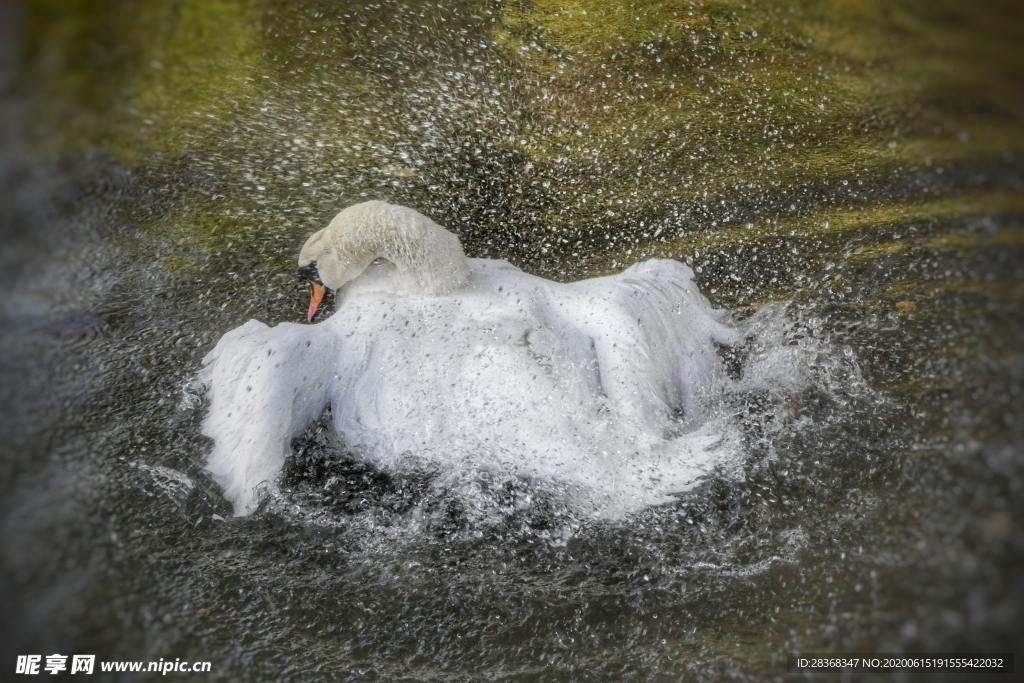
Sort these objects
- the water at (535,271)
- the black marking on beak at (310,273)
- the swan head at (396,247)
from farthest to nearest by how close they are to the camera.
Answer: the black marking on beak at (310,273) → the swan head at (396,247) → the water at (535,271)

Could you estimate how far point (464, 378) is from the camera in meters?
2.80

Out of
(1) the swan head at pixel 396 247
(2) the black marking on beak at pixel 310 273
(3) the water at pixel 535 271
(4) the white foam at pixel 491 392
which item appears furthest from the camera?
(2) the black marking on beak at pixel 310 273

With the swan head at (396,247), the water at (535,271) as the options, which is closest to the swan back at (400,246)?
the swan head at (396,247)

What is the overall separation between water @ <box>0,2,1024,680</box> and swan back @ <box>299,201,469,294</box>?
613 millimetres

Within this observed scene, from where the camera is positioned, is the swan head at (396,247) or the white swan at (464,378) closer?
the white swan at (464,378)

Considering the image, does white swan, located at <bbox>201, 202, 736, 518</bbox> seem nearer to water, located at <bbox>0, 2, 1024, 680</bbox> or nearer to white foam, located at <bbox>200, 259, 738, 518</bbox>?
white foam, located at <bbox>200, 259, 738, 518</bbox>

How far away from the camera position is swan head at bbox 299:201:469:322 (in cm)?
289

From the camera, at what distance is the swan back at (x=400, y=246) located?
289 centimetres

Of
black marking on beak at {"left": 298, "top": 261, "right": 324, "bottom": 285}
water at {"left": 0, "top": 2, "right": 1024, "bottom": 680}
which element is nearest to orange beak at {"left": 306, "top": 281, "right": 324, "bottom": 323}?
black marking on beak at {"left": 298, "top": 261, "right": 324, "bottom": 285}

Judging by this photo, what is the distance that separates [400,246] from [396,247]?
0.05 ft

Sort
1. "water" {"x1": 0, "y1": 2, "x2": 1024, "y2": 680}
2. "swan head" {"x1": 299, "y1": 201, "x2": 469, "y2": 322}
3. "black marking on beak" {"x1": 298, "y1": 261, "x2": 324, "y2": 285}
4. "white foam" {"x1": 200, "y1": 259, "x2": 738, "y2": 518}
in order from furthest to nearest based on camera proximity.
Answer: "black marking on beak" {"x1": 298, "y1": 261, "x2": 324, "y2": 285} → "swan head" {"x1": 299, "y1": 201, "x2": 469, "y2": 322} → "white foam" {"x1": 200, "y1": 259, "x2": 738, "y2": 518} → "water" {"x1": 0, "y1": 2, "x2": 1024, "y2": 680}

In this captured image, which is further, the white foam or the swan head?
the swan head

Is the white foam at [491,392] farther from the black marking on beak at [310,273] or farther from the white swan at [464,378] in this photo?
the black marking on beak at [310,273]

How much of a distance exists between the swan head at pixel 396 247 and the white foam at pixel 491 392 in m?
0.06
